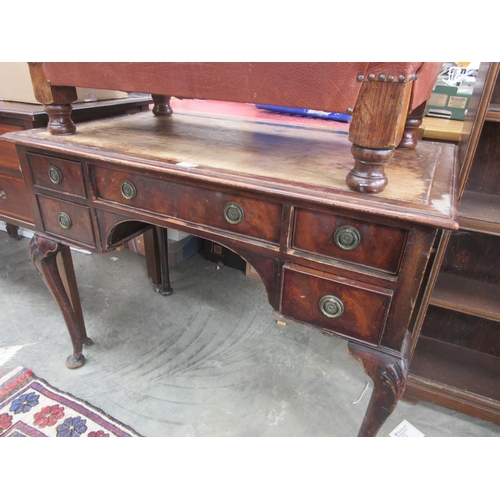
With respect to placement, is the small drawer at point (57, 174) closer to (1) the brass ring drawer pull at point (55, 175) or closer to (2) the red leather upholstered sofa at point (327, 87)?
(1) the brass ring drawer pull at point (55, 175)

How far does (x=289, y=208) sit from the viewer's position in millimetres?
755

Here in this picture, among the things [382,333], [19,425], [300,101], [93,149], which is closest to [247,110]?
[93,149]

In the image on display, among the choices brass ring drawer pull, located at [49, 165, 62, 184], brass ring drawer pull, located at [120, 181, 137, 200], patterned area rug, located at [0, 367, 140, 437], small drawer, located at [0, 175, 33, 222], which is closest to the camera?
brass ring drawer pull, located at [120, 181, 137, 200]

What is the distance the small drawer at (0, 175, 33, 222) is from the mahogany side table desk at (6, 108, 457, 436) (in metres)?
0.39

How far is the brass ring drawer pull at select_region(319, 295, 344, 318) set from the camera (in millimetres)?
800

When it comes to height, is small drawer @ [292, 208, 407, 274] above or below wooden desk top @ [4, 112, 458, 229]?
below

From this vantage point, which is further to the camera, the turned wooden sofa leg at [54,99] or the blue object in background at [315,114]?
the blue object in background at [315,114]

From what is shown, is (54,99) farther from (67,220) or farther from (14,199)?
(14,199)

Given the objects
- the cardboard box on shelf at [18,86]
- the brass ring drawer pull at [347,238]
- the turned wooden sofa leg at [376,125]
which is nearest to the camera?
the turned wooden sofa leg at [376,125]

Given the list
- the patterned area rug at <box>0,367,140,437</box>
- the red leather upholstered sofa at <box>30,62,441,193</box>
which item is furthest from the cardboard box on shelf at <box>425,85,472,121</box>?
the patterned area rug at <box>0,367,140,437</box>

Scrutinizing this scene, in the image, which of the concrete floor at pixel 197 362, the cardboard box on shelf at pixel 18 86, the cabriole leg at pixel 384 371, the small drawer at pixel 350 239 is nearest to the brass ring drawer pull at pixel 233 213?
the small drawer at pixel 350 239

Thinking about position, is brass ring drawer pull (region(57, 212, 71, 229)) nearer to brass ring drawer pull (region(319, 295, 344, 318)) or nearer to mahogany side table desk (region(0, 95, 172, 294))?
mahogany side table desk (region(0, 95, 172, 294))

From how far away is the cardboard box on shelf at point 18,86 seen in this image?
134 cm

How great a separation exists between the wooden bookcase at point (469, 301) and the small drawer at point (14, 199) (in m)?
1.53
